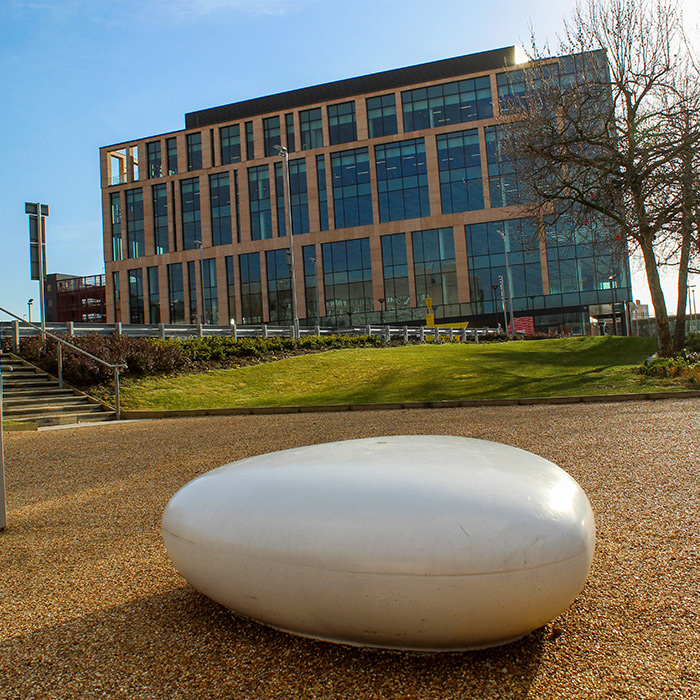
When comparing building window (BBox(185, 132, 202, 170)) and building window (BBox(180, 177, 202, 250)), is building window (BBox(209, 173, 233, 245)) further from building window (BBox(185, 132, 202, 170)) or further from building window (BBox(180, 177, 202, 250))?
building window (BBox(185, 132, 202, 170))

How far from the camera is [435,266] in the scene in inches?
2106

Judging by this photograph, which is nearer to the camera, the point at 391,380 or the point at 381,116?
the point at 391,380

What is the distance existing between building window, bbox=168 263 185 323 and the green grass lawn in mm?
40430

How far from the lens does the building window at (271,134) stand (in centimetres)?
5834

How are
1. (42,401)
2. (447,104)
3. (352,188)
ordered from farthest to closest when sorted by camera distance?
(352,188)
(447,104)
(42,401)

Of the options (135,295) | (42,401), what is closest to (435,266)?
(135,295)

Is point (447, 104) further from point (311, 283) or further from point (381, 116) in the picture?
point (311, 283)

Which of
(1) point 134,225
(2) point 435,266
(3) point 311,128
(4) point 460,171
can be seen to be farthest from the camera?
(1) point 134,225

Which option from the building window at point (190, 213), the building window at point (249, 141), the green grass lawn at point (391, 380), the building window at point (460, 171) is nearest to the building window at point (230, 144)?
the building window at point (249, 141)

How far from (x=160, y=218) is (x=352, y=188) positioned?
2080 centimetres

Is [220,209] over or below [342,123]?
below

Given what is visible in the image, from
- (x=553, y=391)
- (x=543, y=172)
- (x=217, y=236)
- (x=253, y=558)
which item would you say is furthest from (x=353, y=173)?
(x=253, y=558)

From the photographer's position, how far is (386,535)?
7.82 ft

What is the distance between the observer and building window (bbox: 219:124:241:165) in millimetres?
59719
